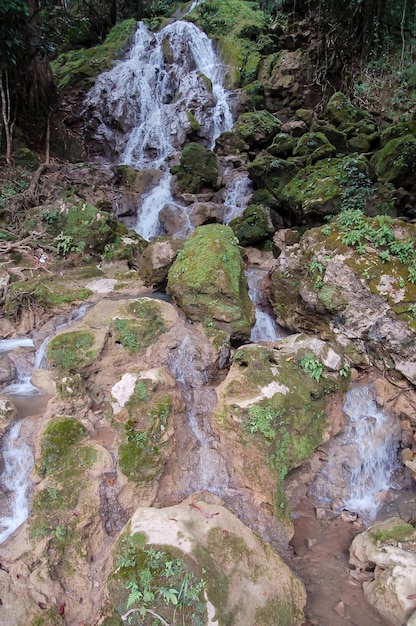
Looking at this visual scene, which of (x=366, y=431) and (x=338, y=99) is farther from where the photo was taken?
(x=338, y=99)

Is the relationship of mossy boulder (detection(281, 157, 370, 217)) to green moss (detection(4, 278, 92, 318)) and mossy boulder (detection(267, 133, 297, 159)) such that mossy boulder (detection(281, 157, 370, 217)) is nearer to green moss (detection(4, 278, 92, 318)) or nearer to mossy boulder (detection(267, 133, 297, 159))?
mossy boulder (detection(267, 133, 297, 159))

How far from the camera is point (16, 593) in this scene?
3420mm

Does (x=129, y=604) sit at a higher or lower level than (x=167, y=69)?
lower

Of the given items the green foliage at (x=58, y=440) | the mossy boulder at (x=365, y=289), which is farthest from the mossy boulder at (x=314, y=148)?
the green foliage at (x=58, y=440)

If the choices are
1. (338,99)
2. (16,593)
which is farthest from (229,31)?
(16,593)

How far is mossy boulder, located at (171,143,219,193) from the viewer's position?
12.6 m

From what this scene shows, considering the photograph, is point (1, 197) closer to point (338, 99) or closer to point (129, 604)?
point (129, 604)

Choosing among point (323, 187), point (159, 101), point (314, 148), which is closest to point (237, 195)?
point (314, 148)

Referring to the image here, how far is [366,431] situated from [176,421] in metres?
2.86

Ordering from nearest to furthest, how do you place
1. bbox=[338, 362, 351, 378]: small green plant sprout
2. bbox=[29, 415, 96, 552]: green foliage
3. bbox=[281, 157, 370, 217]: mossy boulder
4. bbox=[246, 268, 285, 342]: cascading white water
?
bbox=[29, 415, 96, 552]: green foliage, bbox=[338, 362, 351, 378]: small green plant sprout, bbox=[246, 268, 285, 342]: cascading white water, bbox=[281, 157, 370, 217]: mossy boulder

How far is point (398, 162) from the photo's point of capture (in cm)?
884

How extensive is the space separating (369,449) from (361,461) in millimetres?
214

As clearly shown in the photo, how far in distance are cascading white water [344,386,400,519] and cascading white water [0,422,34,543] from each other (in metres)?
4.00

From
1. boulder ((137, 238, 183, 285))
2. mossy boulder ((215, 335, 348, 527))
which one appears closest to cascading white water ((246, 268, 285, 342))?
mossy boulder ((215, 335, 348, 527))
